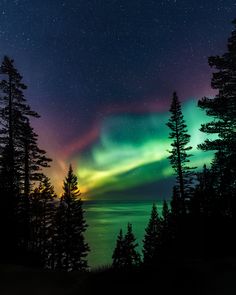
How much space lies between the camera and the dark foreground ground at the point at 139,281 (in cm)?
773

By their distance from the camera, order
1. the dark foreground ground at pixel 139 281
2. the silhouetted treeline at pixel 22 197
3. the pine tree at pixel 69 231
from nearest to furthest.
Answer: the dark foreground ground at pixel 139 281 < the silhouetted treeline at pixel 22 197 < the pine tree at pixel 69 231

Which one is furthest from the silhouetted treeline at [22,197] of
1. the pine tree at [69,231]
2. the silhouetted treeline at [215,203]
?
the silhouetted treeline at [215,203]

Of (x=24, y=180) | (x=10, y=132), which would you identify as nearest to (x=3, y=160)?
(x=10, y=132)

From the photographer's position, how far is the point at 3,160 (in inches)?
881

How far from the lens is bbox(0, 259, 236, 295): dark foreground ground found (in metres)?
7.73

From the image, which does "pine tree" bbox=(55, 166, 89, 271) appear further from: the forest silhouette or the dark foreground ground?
the dark foreground ground

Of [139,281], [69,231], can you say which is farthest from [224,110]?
[69,231]

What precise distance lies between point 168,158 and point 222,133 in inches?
414

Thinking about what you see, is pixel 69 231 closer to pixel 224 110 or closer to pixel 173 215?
pixel 173 215

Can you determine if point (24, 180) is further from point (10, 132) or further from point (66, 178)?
point (66, 178)

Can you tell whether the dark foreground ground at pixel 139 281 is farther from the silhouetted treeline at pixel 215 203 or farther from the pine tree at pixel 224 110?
the pine tree at pixel 224 110

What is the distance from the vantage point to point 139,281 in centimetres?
859

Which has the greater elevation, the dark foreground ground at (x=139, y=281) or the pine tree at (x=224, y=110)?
the pine tree at (x=224, y=110)

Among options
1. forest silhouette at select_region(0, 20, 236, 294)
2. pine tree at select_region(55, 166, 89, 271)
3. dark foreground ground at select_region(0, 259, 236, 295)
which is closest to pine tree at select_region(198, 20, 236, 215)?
forest silhouette at select_region(0, 20, 236, 294)
